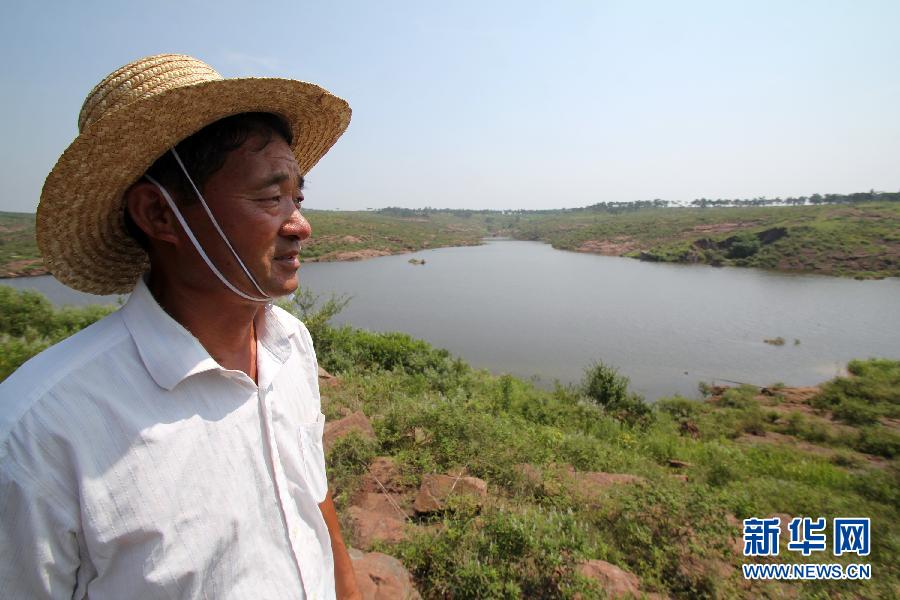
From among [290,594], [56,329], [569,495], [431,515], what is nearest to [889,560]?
[569,495]

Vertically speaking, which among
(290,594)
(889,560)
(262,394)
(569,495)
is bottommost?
(889,560)

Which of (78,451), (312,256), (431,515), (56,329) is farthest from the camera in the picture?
(312,256)

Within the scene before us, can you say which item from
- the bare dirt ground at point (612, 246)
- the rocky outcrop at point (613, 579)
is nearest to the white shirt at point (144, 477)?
the rocky outcrop at point (613, 579)

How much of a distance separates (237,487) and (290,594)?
0.94ft

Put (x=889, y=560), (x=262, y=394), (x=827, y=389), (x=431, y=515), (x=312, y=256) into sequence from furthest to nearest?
(x=312, y=256) → (x=827, y=389) → (x=889, y=560) → (x=431, y=515) → (x=262, y=394)

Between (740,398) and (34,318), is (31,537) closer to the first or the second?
(34,318)

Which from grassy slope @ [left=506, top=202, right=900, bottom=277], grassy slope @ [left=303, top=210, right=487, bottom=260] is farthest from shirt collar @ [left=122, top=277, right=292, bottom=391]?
grassy slope @ [left=506, top=202, right=900, bottom=277]

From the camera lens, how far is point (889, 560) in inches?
153

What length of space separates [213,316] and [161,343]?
180mm

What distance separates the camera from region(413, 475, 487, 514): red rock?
3.49m

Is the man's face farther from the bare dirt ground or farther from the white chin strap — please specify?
the bare dirt ground

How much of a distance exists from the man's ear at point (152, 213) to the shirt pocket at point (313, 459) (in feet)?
2.04

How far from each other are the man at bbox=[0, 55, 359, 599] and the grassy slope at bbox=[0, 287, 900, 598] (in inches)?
76.0

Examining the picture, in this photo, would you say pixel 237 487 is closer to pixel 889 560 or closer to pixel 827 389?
pixel 889 560
